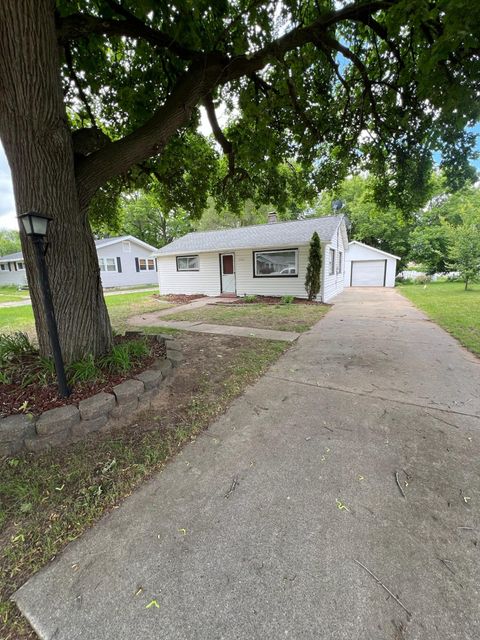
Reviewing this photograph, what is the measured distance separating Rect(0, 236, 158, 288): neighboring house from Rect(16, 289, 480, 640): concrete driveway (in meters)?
19.2

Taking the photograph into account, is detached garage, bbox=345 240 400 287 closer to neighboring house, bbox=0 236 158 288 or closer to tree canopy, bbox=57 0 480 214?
tree canopy, bbox=57 0 480 214

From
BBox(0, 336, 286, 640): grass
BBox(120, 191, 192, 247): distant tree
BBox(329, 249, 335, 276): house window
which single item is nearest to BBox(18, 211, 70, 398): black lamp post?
BBox(0, 336, 286, 640): grass

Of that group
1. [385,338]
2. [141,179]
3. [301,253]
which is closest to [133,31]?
[141,179]

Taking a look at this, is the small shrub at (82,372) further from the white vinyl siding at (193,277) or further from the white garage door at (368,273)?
the white garage door at (368,273)

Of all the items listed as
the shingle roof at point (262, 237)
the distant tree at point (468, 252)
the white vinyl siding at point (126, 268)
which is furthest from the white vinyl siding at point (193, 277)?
the distant tree at point (468, 252)

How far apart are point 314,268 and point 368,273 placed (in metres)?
10.8

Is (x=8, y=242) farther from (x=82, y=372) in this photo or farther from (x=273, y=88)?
(x=82, y=372)

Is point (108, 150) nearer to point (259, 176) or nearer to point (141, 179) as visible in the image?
point (141, 179)

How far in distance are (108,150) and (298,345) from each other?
425cm

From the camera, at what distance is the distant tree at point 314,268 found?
33.9 feet

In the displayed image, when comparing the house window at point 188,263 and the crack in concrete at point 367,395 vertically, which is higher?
the house window at point 188,263

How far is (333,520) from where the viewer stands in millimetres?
1679

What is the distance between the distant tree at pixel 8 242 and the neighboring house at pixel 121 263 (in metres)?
30.3

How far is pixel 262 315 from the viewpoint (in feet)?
27.0
